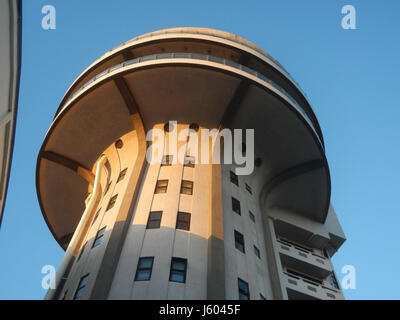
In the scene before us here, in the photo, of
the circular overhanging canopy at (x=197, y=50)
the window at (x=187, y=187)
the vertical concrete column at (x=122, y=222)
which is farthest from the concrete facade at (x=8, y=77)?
the circular overhanging canopy at (x=197, y=50)

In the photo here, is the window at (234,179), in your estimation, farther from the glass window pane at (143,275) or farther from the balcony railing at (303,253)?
the glass window pane at (143,275)

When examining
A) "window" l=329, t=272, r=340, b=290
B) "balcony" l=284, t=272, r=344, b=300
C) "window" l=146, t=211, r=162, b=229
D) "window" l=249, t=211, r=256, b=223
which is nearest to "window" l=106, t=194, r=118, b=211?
"window" l=146, t=211, r=162, b=229

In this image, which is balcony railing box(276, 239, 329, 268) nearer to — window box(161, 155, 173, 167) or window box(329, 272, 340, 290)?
window box(329, 272, 340, 290)

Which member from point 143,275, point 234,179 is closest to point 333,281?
point 234,179

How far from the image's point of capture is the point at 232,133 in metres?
28.5

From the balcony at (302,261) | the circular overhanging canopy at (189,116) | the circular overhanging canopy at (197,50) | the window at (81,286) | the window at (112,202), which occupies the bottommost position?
the window at (81,286)

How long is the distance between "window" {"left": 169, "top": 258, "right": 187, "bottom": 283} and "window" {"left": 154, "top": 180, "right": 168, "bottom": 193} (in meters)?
5.58

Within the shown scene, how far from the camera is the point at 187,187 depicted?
24.9 metres

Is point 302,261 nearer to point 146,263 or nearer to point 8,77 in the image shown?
point 146,263

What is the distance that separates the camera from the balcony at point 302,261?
96.7ft

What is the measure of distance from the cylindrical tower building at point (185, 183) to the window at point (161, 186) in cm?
9

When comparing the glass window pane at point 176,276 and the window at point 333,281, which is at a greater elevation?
the window at point 333,281

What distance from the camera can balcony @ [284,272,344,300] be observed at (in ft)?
86.6
